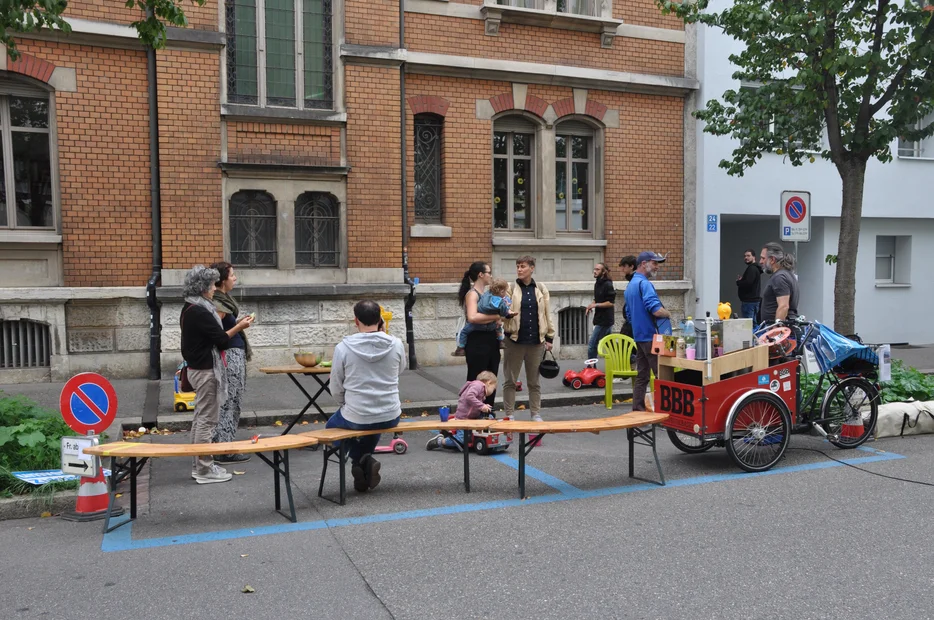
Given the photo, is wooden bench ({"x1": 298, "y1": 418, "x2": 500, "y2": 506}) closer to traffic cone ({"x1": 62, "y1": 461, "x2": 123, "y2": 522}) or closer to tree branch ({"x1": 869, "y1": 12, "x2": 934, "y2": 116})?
traffic cone ({"x1": 62, "y1": 461, "x2": 123, "y2": 522})

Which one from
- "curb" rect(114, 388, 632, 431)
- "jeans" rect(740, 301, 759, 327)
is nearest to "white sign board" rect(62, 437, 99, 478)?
"curb" rect(114, 388, 632, 431)

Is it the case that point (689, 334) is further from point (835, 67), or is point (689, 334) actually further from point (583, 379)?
point (835, 67)

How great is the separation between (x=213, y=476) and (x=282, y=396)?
3.70 meters

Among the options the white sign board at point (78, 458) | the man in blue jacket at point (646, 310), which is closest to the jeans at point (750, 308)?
the man in blue jacket at point (646, 310)

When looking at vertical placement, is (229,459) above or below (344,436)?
below

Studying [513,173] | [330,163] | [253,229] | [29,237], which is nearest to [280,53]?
[330,163]

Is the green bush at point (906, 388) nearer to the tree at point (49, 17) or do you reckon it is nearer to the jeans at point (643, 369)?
the jeans at point (643, 369)

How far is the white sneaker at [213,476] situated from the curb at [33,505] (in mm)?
1018

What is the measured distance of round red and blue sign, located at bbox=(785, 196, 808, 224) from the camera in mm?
11445

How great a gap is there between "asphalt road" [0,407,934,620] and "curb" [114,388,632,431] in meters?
1.85

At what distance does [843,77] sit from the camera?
440 inches

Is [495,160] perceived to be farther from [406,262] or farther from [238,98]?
[238,98]

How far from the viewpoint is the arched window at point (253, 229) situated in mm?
12539

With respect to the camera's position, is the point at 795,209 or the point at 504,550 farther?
the point at 795,209
